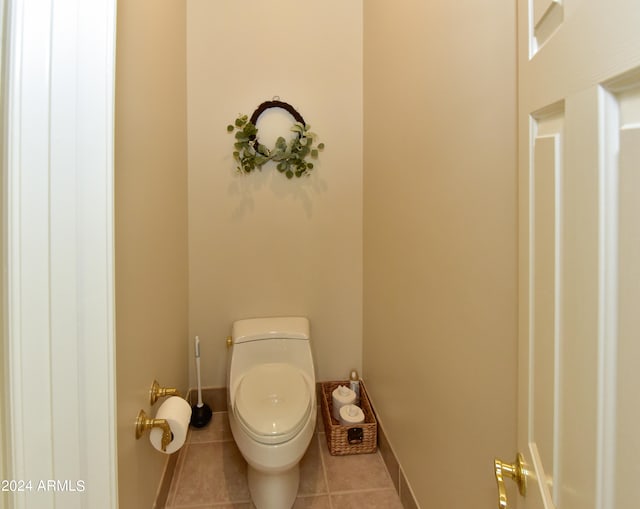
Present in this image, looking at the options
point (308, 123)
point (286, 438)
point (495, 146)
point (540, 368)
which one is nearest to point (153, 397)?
point (286, 438)

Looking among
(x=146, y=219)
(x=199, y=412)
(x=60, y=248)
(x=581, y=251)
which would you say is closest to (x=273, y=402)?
(x=199, y=412)

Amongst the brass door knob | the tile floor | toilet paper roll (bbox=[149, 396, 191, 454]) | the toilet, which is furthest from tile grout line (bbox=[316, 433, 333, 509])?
the brass door knob

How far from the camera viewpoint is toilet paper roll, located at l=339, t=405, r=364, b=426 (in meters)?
1.93

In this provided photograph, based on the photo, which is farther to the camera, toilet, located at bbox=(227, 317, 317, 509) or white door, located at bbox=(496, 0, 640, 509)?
toilet, located at bbox=(227, 317, 317, 509)

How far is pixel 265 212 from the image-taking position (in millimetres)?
2178

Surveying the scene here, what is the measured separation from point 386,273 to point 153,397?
1127 millimetres

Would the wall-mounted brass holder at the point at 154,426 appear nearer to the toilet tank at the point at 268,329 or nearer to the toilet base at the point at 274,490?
the toilet base at the point at 274,490

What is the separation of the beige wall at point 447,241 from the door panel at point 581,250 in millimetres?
338

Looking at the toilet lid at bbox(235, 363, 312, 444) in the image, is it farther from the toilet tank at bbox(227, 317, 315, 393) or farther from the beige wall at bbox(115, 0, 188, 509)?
the beige wall at bbox(115, 0, 188, 509)

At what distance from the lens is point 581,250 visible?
0.41m

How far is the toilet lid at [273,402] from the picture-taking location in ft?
4.75

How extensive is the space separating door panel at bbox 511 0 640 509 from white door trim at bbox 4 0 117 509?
0.63m

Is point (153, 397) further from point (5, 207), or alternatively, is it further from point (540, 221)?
point (540, 221)

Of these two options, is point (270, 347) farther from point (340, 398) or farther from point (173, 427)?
point (173, 427)
